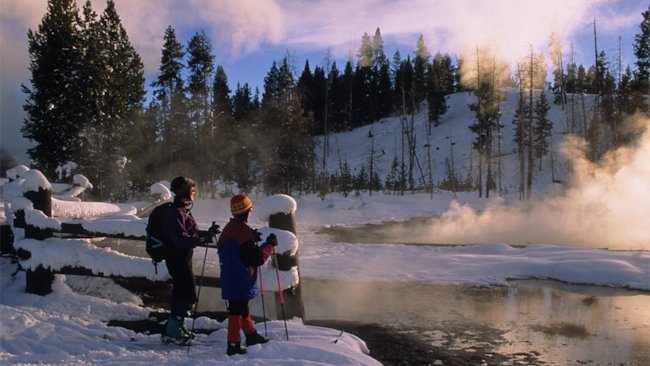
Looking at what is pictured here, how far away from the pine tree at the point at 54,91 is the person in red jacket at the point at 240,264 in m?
25.4

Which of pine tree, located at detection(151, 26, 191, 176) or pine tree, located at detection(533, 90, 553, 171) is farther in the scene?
pine tree, located at detection(533, 90, 553, 171)

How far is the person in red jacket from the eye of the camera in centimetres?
457

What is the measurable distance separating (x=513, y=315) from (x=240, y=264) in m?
4.58

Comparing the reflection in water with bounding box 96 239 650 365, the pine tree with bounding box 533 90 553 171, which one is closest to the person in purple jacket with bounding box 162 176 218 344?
the reflection in water with bounding box 96 239 650 365

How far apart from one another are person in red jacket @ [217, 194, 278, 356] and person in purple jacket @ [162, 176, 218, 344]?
385 millimetres

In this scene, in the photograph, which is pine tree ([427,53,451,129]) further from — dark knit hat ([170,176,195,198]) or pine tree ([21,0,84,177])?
dark knit hat ([170,176,195,198])

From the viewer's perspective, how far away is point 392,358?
4914 millimetres

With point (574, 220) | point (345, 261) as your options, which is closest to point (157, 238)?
point (345, 261)

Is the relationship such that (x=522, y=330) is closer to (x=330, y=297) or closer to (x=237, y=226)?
(x=330, y=297)

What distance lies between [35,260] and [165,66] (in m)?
37.7

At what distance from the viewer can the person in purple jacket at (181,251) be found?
16.1ft

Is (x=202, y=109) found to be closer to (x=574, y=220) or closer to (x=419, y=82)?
(x=574, y=220)

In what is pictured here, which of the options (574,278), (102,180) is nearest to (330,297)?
(574,278)

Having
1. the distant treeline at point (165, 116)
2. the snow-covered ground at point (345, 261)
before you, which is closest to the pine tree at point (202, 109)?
the distant treeline at point (165, 116)
